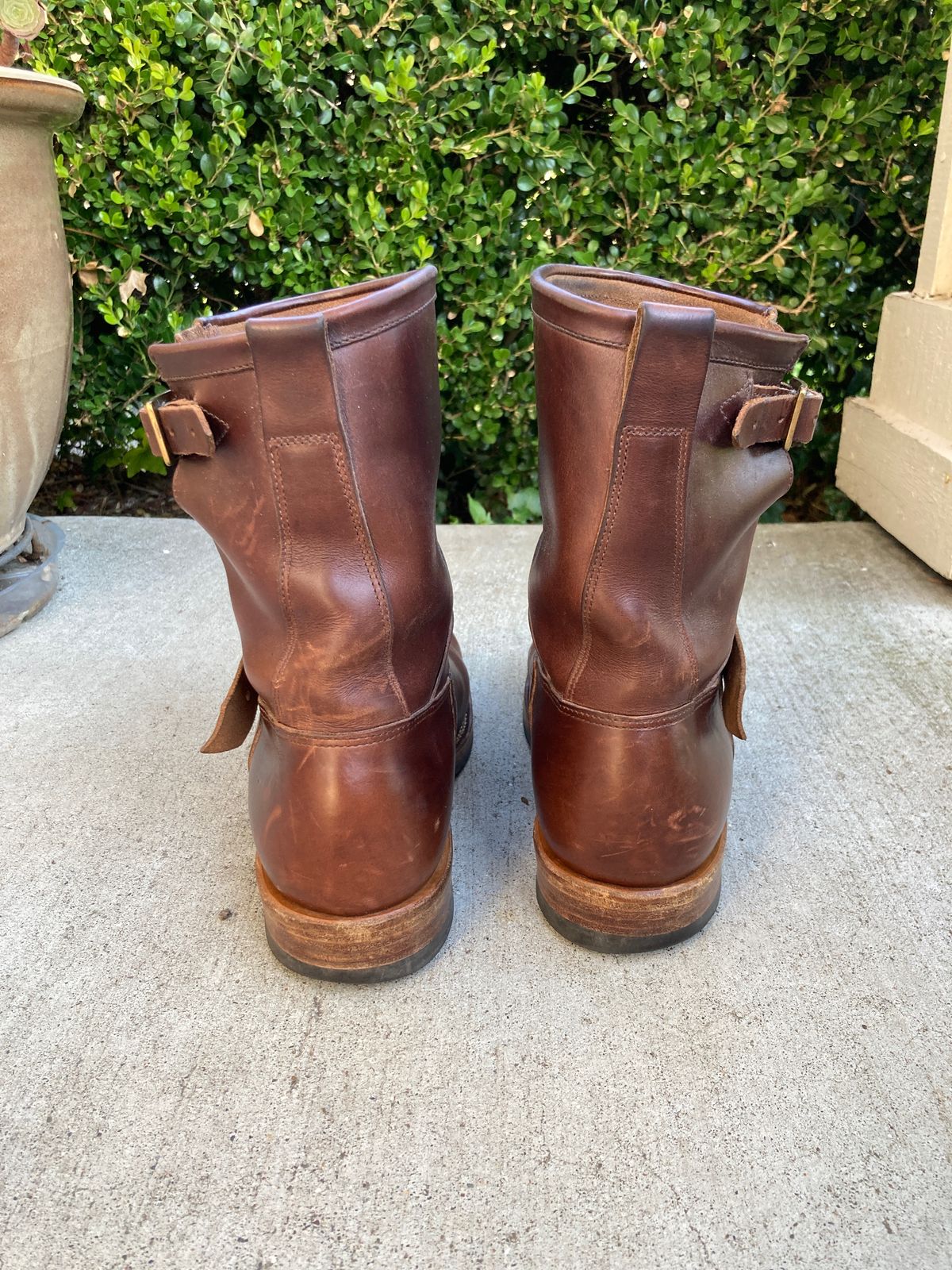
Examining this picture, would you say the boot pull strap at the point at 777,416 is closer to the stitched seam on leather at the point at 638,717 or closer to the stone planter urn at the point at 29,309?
the stitched seam on leather at the point at 638,717

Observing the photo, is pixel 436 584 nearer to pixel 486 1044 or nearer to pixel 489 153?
pixel 486 1044

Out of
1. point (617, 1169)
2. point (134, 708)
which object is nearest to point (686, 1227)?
point (617, 1169)

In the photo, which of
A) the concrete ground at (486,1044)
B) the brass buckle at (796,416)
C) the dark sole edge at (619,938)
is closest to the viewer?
the concrete ground at (486,1044)

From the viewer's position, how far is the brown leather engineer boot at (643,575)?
0.76m

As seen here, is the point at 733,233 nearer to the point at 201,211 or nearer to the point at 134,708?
the point at 201,211

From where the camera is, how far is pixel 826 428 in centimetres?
222

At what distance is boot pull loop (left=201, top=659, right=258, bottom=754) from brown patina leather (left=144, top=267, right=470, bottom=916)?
0.13 ft

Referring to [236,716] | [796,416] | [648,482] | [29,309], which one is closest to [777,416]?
[796,416]

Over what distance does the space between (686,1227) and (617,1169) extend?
6cm

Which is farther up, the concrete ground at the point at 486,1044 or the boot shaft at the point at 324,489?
the boot shaft at the point at 324,489

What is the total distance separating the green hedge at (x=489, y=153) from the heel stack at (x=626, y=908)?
4.39 feet

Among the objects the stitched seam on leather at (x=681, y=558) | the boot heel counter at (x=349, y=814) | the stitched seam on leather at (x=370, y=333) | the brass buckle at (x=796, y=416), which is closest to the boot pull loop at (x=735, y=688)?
the stitched seam on leather at (x=681, y=558)

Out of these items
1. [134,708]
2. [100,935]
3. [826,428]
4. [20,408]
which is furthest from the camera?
[826,428]

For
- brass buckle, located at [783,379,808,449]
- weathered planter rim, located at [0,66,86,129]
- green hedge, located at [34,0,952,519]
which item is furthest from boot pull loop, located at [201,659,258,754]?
green hedge, located at [34,0,952,519]
